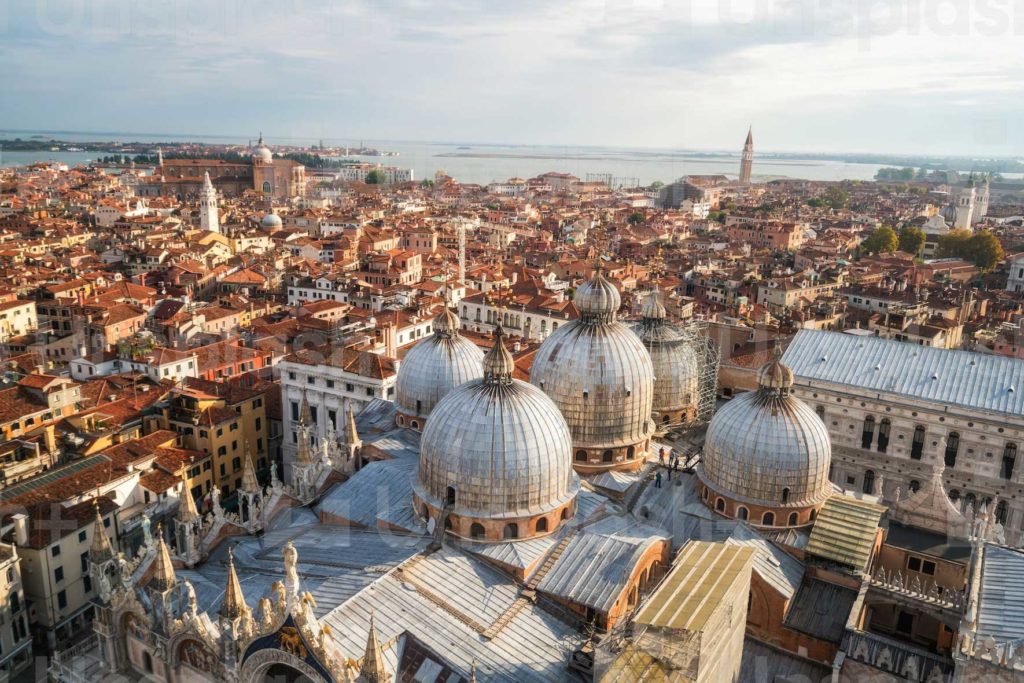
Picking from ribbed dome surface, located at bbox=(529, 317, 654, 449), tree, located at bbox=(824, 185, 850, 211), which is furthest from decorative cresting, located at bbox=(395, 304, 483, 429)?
tree, located at bbox=(824, 185, 850, 211)

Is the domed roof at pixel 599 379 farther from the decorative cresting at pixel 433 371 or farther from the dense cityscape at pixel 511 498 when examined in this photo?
the decorative cresting at pixel 433 371

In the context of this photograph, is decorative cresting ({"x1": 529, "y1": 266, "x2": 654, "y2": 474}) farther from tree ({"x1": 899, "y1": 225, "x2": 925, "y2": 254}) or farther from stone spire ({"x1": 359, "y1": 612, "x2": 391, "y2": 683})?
tree ({"x1": 899, "y1": 225, "x2": 925, "y2": 254})

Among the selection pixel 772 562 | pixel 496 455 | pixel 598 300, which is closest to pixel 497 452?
pixel 496 455

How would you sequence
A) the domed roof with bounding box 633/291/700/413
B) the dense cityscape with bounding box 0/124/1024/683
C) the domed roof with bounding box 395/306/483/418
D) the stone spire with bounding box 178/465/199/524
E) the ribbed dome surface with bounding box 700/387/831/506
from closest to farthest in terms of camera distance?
the dense cityscape with bounding box 0/124/1024/683
the stone spire with bounding box 178/465/199/524
the ribbed dome surface with bounding box 700/387/831/506
the domed roof with bounding box 395/306/483/418
the domed roof with bounding box 633/291/700/413

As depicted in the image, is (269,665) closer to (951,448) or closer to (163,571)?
(163,571)

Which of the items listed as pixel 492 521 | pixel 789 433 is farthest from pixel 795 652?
pixel 492 521

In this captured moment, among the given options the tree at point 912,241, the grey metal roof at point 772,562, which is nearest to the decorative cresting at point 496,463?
the grey metal roof at point 772,562
